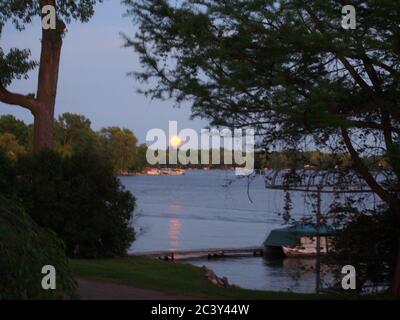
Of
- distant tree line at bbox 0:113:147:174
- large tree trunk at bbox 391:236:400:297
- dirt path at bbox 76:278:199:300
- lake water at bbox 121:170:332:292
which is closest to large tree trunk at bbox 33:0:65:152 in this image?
lake water at bbox 121:170:332:292

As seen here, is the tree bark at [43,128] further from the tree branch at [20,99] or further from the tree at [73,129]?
the tree at [73,129]

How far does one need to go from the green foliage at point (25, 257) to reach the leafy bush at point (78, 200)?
12.4 meters

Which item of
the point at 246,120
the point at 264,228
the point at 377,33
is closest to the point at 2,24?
the point at 246,120

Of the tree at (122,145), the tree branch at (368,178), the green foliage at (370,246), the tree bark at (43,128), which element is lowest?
the green foliage at (370,246)

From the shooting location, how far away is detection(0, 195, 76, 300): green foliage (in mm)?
7215

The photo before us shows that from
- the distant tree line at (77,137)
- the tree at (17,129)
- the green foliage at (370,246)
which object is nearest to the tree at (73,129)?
the distant tree line at (77,137)

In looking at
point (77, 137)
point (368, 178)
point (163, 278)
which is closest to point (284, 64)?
point (368, 178)

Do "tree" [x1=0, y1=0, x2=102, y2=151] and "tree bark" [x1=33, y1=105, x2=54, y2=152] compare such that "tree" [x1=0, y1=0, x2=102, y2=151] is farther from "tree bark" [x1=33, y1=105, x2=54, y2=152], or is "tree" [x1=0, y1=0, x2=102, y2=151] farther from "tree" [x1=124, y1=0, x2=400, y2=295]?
"tree" [x1=124, y1=0, x2=400, y2=295]

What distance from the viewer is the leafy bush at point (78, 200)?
20641mm

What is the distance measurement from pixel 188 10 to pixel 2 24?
1156 cm

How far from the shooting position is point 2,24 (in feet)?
75.4

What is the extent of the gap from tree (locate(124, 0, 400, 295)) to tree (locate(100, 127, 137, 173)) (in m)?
73.2

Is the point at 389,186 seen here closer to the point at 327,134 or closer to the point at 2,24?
the point at 327,134

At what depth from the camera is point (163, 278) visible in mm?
16875
